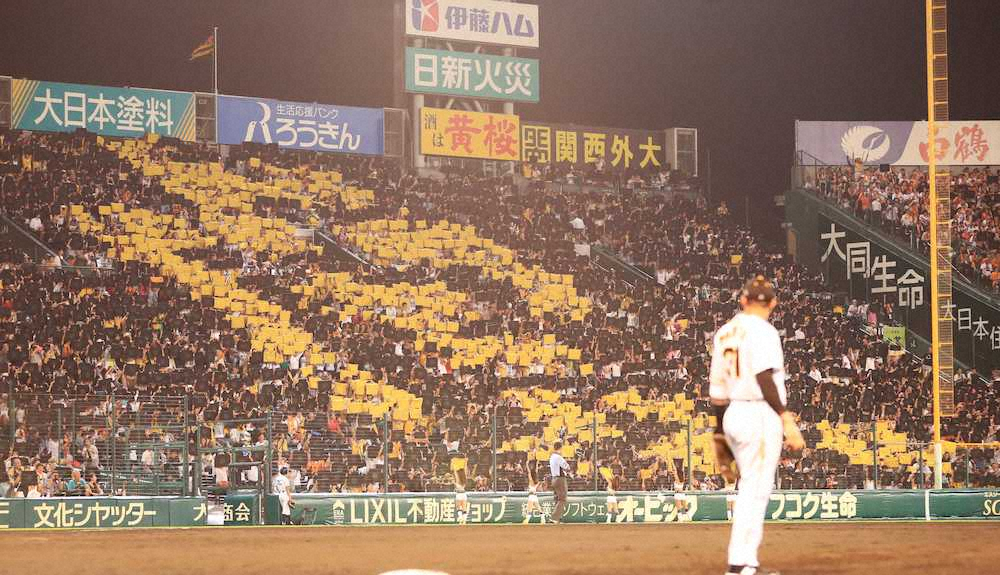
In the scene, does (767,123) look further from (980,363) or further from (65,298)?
(65,298)

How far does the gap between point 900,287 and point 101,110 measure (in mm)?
24257

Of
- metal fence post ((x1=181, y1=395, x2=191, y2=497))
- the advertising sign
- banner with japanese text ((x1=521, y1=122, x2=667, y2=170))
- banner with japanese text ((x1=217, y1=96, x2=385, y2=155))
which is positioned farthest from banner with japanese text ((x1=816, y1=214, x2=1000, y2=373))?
metal fence post ((x1=181, y1=395, x2=191, y2=497))

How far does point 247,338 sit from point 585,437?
29.4ft

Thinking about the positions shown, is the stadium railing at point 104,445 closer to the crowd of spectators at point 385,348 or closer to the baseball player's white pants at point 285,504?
the crowd of spectators at point 385,348

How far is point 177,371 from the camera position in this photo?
28.3 metres

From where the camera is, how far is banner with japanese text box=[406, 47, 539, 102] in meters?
40.9

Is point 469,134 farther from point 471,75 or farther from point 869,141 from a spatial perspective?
point 869,141

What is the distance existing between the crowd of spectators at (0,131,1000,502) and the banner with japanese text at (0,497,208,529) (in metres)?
0.48

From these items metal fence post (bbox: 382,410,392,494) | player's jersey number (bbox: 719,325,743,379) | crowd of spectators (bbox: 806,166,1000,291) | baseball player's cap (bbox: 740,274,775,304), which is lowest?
metal fence post (bbox: 382,410,392,494)

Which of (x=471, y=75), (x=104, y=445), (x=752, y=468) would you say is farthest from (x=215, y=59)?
(x=752, y=468)

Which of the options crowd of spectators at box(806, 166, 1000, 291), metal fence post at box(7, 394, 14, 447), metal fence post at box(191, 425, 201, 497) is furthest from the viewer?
crowd of spectators at box(806, 166, 1000, 291)

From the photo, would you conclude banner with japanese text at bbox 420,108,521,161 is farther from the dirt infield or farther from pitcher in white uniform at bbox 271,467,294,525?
the dirt infield

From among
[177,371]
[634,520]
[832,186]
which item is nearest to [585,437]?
[634,520]

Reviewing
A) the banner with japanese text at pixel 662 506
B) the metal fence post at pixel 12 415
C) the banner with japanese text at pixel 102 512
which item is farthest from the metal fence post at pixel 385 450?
the metal fence post at pixel 12 415
